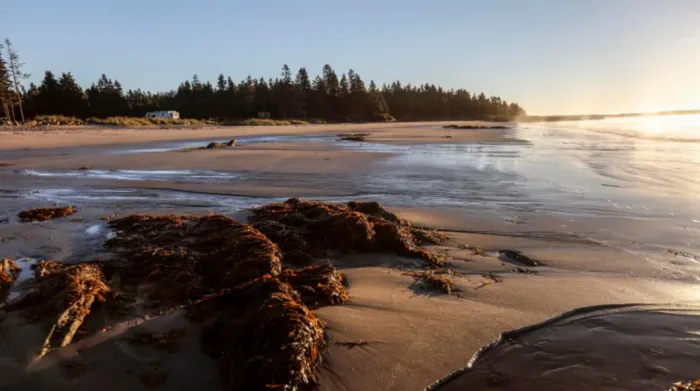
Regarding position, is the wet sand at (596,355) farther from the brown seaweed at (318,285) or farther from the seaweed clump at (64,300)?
the seaweed clump at (64,300)

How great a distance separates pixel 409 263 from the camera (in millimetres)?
4359

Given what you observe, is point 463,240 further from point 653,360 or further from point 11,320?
point 11,320

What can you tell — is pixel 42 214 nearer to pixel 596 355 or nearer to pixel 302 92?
pixel 596 355

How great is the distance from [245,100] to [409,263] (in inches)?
3062

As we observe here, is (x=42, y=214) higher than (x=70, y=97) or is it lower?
lower

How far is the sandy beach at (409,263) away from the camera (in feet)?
8.44

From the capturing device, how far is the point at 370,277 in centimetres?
392

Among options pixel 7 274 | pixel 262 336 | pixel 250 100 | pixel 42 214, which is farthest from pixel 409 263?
pixel 250 100

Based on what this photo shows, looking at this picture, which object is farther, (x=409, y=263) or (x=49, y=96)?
(x=49, y=96)

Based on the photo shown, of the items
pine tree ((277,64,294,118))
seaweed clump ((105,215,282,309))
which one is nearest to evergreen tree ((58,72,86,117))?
pine tree ((277,64,294,118))

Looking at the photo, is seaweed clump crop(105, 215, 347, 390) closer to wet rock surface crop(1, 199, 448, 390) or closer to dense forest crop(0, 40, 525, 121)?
wet rock surface crop(1, 199, 448, 390)

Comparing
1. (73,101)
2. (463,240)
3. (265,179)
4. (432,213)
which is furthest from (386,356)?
(73,101)

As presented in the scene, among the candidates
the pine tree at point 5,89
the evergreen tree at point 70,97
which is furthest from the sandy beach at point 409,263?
the evergreen tree at point 70,97

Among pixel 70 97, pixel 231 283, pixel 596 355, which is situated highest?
pixel 70 97
